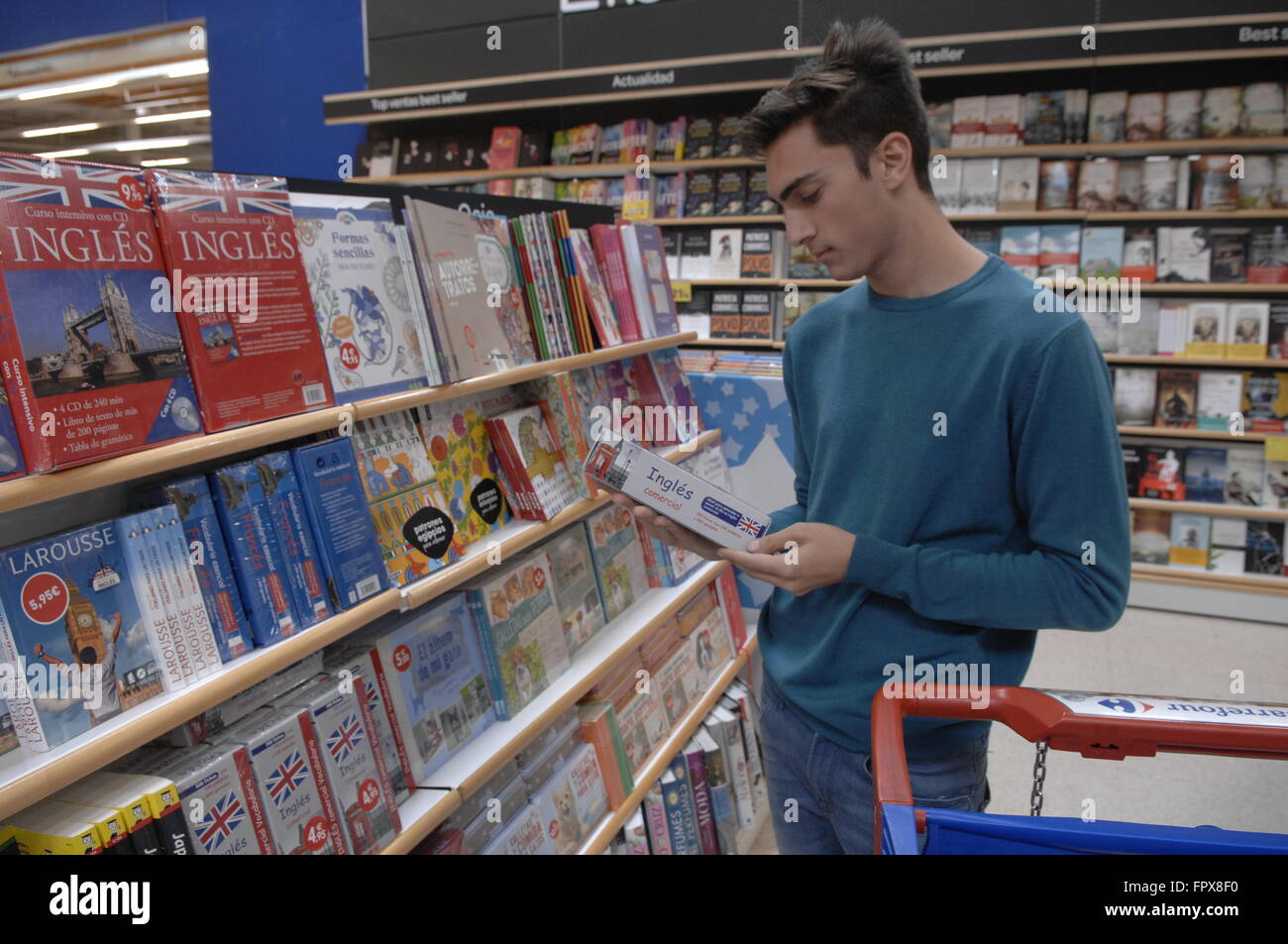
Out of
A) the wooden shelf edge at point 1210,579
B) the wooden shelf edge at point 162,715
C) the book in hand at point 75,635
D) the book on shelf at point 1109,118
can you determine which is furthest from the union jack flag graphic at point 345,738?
the book on shelf at point 1109,118

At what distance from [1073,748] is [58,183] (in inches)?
57.8

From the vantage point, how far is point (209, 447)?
1214 mm

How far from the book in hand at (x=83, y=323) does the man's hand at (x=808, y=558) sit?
88 cm

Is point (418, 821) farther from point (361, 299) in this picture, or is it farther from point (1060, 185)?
point (1060, 185)

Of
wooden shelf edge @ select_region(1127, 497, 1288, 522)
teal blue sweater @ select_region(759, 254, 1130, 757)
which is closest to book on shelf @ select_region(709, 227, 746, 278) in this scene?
wooden shelf edge @ select_region(1127, 497, 1288, 522)

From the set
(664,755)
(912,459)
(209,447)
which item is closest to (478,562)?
(209,447)

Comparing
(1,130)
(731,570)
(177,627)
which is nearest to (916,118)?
(177,627)

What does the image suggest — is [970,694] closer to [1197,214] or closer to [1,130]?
[1197,214]

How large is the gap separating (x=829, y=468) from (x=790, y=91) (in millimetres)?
574

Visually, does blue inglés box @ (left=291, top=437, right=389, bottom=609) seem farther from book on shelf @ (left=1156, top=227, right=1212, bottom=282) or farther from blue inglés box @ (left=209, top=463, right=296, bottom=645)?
book on shelf @ (left=1156, top=227, right=1212, bottom=282)

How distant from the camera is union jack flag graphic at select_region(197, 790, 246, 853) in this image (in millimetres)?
1203

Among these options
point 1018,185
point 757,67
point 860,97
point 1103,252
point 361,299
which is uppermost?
point 757,67

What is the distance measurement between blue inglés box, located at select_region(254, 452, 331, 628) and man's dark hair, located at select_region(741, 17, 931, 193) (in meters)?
0.93
